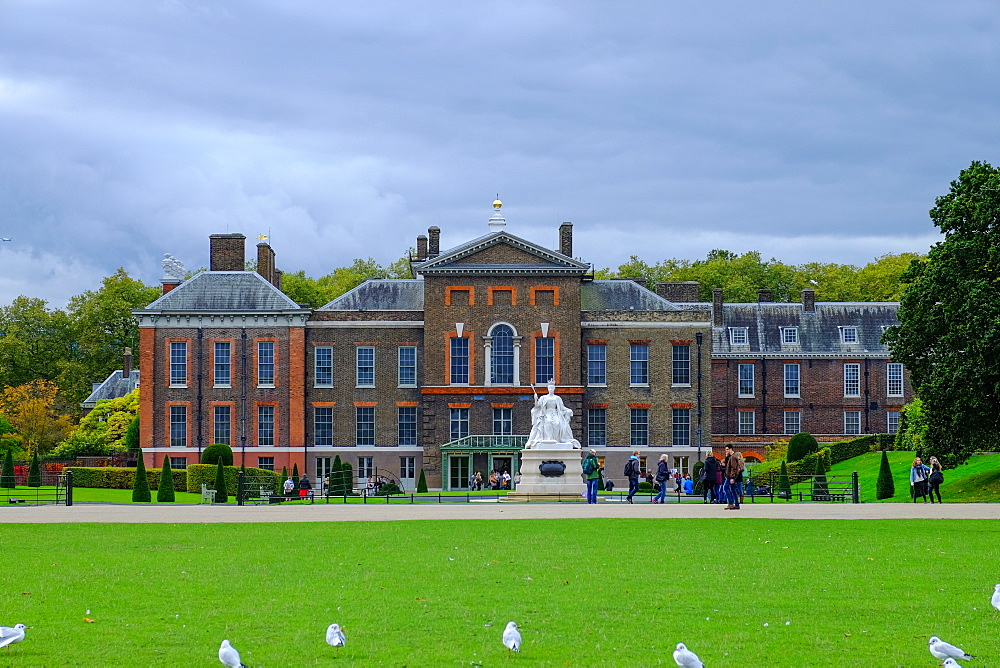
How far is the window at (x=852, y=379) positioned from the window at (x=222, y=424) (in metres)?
35.4

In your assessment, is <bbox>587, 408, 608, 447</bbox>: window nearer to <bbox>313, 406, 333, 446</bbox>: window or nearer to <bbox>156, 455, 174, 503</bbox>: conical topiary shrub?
<bbox>313, 406, 333, 446</bbox>: window

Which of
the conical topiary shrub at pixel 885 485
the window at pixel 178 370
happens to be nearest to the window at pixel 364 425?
the window at pixel 178 370

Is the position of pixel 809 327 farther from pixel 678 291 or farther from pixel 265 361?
pixel 265 361

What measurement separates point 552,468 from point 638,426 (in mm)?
24219

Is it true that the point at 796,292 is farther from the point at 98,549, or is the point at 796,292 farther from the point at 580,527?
the point at 98,549

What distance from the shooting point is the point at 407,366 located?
2623 inches

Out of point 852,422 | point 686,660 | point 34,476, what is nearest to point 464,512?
point 686,660

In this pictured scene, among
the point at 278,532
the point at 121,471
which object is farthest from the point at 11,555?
the point at 121,471

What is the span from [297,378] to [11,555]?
46160 mm

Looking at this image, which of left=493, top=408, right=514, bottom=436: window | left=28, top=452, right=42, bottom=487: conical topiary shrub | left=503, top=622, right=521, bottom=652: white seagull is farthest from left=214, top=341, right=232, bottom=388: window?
left=503, top=622, right=521, bottom=652: white seagull

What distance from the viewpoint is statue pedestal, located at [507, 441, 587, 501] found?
42.9 metres

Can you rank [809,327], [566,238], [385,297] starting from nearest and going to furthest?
[385,297] → [566,238] → [809,327]

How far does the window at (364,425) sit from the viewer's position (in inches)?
2613

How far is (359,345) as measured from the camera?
66.4m
